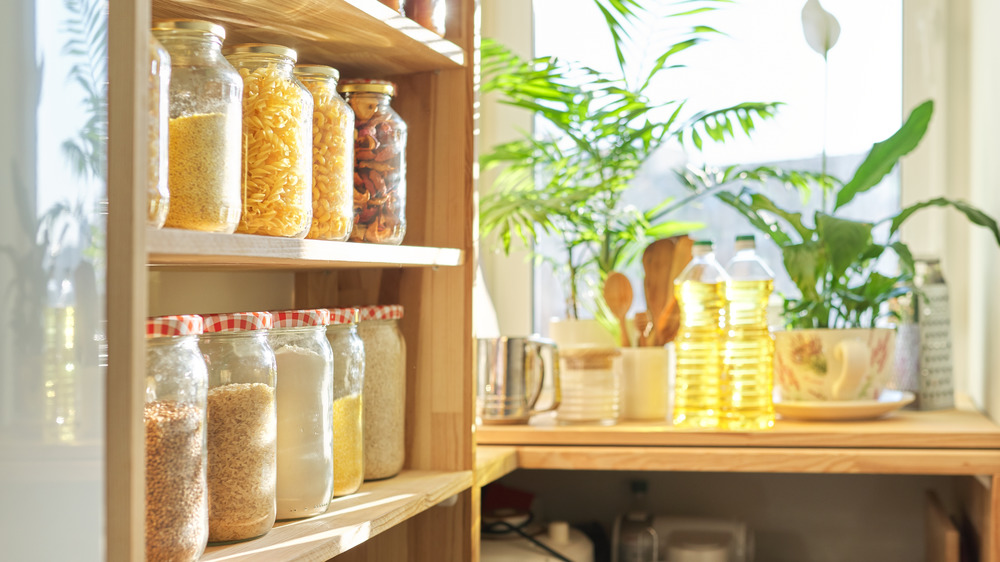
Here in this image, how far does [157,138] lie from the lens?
0.63 metres

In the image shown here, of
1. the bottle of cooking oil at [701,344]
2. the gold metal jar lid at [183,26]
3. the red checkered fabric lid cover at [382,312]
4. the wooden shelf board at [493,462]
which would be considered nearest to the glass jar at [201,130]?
the gold metal jar lid at [183,26]

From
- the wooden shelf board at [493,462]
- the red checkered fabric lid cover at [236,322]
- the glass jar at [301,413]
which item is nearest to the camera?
the red checkered fabric lid cover at [236,322]

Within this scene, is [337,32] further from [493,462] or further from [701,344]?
[701,344]

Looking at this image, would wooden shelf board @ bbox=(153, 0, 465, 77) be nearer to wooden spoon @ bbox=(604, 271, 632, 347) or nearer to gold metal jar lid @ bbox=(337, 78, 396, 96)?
gold metal jar lid @ bbox=(337, 78, 396, 96)

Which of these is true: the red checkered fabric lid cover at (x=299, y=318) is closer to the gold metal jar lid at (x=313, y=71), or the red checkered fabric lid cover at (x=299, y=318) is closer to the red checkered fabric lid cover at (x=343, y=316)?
the red checkered fabric lid cover at (x=343, y=316)

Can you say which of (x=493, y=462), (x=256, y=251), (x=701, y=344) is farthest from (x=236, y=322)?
(x=701, y=344)

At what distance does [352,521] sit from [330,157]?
35 centimetres

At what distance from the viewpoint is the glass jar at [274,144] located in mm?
777

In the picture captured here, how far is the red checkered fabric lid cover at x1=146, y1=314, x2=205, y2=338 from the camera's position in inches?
26.0

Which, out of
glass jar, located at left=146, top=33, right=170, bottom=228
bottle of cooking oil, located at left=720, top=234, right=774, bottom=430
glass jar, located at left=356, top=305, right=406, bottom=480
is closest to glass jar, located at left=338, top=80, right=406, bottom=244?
glass jar, located at left=356, top=305, right=406, bottom=480

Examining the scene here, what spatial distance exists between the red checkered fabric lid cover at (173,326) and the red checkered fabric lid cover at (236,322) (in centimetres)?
3

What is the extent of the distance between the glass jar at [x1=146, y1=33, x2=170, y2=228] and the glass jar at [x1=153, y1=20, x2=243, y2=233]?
0.12ft

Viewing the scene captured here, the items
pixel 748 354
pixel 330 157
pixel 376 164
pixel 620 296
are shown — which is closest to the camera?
pixel 330 157

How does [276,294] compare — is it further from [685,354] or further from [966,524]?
[966,524]
